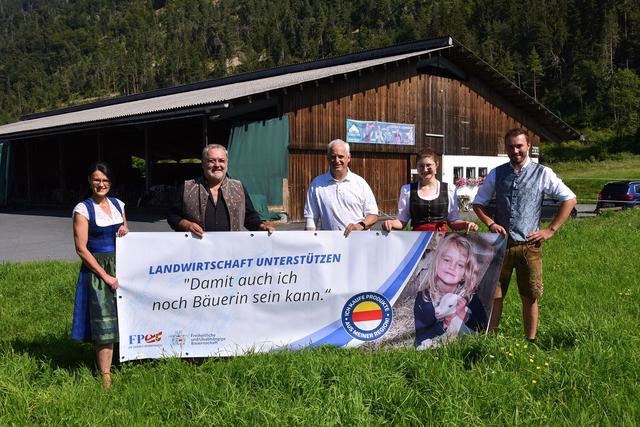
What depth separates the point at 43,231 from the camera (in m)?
15.3

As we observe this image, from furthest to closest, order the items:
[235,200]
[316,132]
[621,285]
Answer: [316,132], [621,285], [235,200]

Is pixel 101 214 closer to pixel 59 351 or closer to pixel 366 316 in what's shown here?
pixel 59 351

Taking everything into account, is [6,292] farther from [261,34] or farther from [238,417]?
[261,34]

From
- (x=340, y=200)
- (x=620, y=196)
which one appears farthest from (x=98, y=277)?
(x=620, y=196)

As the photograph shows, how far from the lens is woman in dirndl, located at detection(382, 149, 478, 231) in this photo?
15.0 ft

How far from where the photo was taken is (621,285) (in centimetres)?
649

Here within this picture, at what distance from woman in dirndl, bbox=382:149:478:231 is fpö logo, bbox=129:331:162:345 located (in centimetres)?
200

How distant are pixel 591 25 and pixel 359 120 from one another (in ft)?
252

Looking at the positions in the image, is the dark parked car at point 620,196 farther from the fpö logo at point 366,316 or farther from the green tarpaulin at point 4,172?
the green tarpaulin at point 4,172

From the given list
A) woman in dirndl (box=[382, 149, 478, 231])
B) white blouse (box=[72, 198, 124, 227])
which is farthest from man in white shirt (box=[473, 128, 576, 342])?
white blouse (box=[72, 198, 124, 227])

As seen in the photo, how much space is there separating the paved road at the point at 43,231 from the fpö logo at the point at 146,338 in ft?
21.4

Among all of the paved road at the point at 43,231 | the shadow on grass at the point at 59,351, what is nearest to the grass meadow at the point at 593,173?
the paved road at the point at 43,231

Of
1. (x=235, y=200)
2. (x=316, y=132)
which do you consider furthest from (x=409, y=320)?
(x=316, y=132)

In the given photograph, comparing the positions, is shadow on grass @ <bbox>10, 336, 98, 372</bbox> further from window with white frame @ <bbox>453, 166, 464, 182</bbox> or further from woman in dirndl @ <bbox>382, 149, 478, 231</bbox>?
window with white frame @ <bbox>453, 166, 464, 182</bbox>
